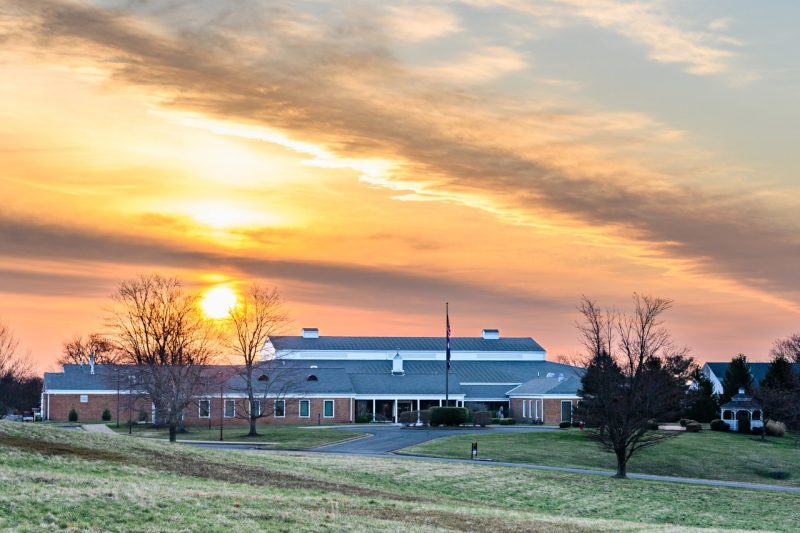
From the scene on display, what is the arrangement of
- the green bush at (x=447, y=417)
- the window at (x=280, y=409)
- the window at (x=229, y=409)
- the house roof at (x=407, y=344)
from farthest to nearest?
the house roof at (x=407, y=344) < the window at (x=280, y=409) < the window at (x=229, y=409) < the green bush at (x=447, y=417)

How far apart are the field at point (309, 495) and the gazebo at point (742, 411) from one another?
4500cm

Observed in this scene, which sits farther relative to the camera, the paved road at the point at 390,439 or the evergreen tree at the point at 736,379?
the evergreen tree at the point at 736,379

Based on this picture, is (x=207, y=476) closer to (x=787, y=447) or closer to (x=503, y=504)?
(x=503, y=504)

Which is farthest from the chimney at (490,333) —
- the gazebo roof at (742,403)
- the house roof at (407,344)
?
Answer: the gazebo roof at (742,403)

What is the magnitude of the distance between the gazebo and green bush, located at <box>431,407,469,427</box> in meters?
25.4

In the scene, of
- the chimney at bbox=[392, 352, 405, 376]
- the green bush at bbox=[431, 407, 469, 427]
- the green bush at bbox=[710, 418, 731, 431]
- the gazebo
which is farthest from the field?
the chimney at bbox=[392, 352, 405, 376]

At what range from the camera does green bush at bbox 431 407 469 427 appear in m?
84.8

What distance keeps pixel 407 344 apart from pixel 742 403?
52073 millimetres

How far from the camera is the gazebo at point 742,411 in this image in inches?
3521

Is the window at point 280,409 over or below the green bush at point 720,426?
over

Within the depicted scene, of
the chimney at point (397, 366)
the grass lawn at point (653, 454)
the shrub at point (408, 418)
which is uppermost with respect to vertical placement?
the chimney at point (397, 366)

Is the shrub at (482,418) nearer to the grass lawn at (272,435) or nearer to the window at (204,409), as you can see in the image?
the grass lawn at (272,435)

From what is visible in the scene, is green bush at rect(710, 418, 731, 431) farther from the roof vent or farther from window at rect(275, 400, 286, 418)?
the roof vent

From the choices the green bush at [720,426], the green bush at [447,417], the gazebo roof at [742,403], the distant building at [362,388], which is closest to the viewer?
the green bush at [447,417]
